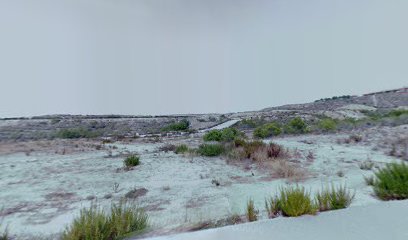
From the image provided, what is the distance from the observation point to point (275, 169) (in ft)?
32.8

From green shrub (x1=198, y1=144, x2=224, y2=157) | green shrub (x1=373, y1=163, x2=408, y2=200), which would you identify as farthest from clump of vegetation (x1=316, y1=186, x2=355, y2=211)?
green shrub (x1=198, y1=144, x2=224, y2=157)

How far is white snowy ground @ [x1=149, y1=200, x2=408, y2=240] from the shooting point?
338 cm

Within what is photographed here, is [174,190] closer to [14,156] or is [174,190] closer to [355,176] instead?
[355,176]

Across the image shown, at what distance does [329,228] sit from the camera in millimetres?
3590

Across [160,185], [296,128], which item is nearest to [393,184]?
[160,185]

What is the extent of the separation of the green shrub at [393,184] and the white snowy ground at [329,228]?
105 centimetres

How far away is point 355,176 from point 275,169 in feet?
8.41

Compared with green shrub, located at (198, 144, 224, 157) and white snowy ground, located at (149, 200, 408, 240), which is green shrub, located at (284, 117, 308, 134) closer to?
green shrub, located at (198, 144, 224, 157)

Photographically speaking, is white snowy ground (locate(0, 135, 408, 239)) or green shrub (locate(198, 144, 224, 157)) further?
green shrub (locate(198, 144, 224, 157))

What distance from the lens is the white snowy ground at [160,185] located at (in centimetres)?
604

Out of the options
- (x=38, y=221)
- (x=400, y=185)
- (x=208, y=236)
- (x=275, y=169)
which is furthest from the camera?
(x=275, y=169)

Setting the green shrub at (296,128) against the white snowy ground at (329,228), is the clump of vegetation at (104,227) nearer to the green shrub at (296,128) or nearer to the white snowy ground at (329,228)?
the white snowy ground at (329,228)

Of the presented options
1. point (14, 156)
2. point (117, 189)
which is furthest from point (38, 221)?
point (14, 156)

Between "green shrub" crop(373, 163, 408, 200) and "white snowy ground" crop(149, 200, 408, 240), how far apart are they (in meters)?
1.05
